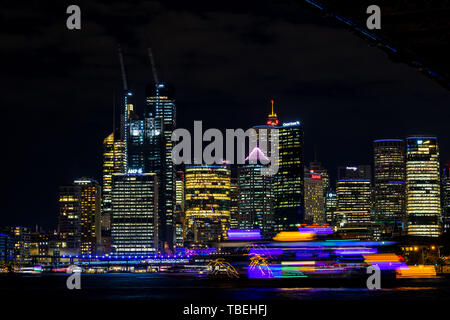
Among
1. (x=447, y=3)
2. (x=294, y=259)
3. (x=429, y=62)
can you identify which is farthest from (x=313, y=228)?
(x=447, y=3)

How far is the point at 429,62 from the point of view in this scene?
31.6 metres

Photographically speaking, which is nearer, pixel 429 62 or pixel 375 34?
pixel 375 34

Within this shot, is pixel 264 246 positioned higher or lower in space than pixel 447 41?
lower

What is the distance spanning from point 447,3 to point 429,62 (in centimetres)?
805

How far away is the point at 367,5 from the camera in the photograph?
25.5 meters
